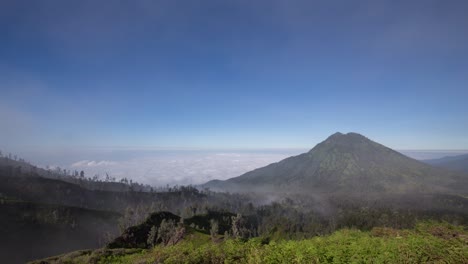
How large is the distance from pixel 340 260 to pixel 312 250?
1.44 metres

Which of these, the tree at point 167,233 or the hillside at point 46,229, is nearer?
the tree at point 167,233

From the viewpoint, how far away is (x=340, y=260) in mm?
12547

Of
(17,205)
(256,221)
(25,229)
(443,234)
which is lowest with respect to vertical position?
(256,221)

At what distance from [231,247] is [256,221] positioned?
641ft

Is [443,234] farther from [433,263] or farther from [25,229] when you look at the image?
[25,229]

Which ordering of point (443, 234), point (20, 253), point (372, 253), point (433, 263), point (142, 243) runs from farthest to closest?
point (20, 253) → point (142, 243) → point (443, 234) → point (372, 253) → point (433, 263)

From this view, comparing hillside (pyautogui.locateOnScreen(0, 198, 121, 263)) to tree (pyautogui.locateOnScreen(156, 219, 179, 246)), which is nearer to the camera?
tree (pyautogui.locateOnScreen(156, 219, 179, 246))

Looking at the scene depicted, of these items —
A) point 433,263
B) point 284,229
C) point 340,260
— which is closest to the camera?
point 433,263

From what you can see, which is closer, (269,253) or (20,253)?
(269,253)

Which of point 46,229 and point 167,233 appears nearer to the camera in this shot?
point 167,233

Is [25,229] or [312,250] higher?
[312,250]

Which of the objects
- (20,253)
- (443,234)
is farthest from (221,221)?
(443,234)

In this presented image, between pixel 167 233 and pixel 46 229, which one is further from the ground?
pixel 167 233

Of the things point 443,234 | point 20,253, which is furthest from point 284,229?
point 443,234
